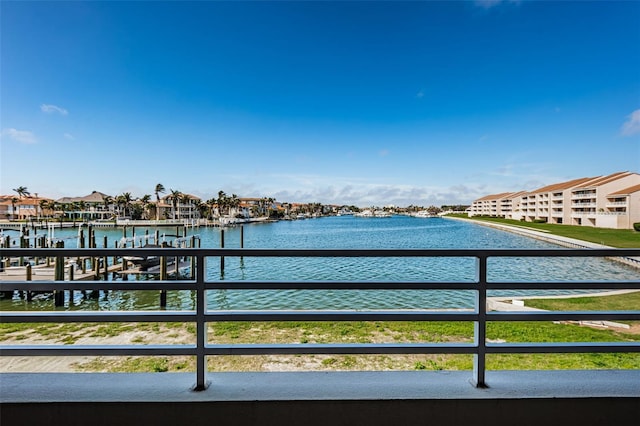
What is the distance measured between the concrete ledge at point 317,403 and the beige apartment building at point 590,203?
204 feet

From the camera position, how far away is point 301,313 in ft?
5.54

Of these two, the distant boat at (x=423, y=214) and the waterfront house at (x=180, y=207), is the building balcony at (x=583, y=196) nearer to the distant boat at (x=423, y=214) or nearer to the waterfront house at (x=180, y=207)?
the distant boat at (x=423, y=214)

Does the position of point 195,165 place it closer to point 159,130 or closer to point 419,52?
point 159,130

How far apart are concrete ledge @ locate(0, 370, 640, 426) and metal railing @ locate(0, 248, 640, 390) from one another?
0.15m

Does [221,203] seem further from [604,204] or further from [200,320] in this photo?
[200,320]

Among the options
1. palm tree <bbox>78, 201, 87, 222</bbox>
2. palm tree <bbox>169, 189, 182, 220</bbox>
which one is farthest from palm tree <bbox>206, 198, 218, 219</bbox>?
palm tree <bbox>78, 201, 87, 222</bbox>

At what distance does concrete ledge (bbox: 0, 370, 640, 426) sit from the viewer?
5.13 feet

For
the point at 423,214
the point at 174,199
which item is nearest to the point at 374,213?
the point at 423,214

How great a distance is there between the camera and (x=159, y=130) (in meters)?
24.6

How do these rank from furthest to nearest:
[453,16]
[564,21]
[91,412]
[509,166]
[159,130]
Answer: [509,166], [159,130], [453,16], [564,21], [91,412]

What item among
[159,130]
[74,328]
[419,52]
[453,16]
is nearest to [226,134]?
[159,130]

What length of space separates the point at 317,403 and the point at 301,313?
43 centimetres

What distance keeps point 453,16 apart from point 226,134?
20.3m

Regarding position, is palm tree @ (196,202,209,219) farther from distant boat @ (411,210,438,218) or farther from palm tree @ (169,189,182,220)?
distant boat @ (411,210,438,218)
